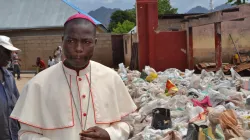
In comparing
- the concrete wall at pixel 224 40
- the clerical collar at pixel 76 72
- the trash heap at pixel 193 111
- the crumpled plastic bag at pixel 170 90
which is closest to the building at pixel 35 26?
the concrete wall at pixel 224 40

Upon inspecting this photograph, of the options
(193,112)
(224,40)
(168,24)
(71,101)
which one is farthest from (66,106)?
(168,24)

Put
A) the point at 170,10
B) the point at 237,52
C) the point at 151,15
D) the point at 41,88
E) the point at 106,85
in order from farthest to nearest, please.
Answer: the point at 170,10 → the point at 237,52 → the point at 151,15 → the point at 106,85 → the point at 41,88

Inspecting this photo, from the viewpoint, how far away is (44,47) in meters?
19.5

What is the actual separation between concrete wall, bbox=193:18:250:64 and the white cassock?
12312 millimetres

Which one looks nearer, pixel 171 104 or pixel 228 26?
pixel 171 104

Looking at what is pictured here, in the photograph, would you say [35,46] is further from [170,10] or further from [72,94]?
[170,10]

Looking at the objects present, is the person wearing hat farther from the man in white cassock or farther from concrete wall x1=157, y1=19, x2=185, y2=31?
concrete wall x1=157, y1=19, x2=185, y2=31

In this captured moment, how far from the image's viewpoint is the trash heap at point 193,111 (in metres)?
3.68

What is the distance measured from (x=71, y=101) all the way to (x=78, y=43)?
0.29 meters

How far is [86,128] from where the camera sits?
168cm

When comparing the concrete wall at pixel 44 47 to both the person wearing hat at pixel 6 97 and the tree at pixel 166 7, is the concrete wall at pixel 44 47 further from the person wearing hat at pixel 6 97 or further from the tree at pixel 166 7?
the tree at pixel 166 7

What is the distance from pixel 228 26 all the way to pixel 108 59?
737cm

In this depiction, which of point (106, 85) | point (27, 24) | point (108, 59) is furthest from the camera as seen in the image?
point (27, 24)

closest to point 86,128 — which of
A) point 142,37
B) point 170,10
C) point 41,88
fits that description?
point 41,88
